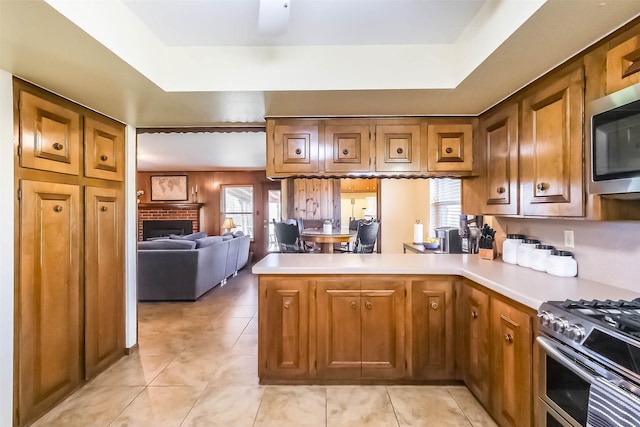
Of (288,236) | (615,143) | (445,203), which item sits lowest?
(288,236)

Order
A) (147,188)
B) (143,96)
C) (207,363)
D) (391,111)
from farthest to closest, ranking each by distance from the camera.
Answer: (147,188) → (207,363) → (391,111) → (143,96)

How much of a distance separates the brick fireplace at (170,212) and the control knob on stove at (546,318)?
7.73m

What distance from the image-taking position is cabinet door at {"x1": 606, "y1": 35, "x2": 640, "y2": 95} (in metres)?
1.26

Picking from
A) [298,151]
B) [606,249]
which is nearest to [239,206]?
[298,151]

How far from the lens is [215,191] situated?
316 inches

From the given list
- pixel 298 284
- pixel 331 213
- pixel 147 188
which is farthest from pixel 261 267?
pixel 147 188

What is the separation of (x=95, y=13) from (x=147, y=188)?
7387 millimetres

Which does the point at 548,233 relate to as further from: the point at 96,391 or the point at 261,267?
the point at 96,391

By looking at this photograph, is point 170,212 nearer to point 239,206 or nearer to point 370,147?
point 239,206

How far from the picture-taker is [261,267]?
2.22m

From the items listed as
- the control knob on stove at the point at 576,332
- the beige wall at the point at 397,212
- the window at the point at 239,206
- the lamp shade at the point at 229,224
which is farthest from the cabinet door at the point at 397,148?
the window at the point at 239,206

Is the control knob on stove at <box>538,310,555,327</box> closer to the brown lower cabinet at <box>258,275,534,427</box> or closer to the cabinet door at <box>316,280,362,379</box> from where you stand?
the brown lower cabinet at <box>258,275,534,427</box>

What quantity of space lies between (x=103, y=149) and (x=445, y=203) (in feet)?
12.9

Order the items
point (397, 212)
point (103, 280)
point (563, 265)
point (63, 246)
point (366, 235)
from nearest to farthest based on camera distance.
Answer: point (563, 265) < point (63, 246) < point (103, 280) < point (366, 235) < point (397, 212)
